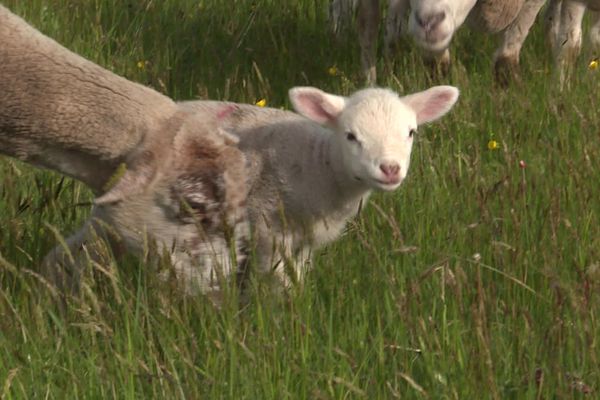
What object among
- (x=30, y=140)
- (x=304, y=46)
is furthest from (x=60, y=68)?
(x=304, y=46)

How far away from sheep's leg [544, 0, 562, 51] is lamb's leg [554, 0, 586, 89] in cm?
6

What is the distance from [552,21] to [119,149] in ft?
14.4

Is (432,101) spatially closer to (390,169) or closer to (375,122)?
(375,122)

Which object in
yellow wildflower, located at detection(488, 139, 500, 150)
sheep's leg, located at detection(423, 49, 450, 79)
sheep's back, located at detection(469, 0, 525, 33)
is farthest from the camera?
sheep's back, located at detection(469, 0, 525, 33)

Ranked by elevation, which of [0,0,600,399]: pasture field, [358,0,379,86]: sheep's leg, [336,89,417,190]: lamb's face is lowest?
[0,0,600,399]: pasture field

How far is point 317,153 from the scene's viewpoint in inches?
193

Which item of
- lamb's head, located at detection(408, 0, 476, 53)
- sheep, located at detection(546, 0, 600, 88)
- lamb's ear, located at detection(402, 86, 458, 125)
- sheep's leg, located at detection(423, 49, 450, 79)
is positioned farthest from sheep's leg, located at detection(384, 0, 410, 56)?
lamb's ear, located at detection(402, 86, 458, 125)

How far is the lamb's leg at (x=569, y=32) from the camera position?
7.79m

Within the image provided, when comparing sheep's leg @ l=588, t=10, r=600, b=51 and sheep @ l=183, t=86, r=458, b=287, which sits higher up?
sheep's leg @ l=588, t=10, r=600, b=51

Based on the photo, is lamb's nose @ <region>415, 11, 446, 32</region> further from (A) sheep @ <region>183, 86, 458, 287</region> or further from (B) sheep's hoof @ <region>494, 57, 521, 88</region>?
(A) sheep @ <region>183, 86, 458, 287</region>

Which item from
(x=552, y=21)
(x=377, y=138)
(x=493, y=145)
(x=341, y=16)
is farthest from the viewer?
(x=341, y=16)

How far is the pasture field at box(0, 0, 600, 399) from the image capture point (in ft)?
11.5

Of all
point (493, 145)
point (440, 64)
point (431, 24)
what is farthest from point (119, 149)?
point (440, 64)

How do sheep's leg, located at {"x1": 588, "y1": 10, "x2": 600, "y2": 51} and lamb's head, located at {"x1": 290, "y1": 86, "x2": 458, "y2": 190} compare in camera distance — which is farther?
sheep's leg, located at {"x1": 588, "y1": 10, "x2": 600, "y2": 51}
